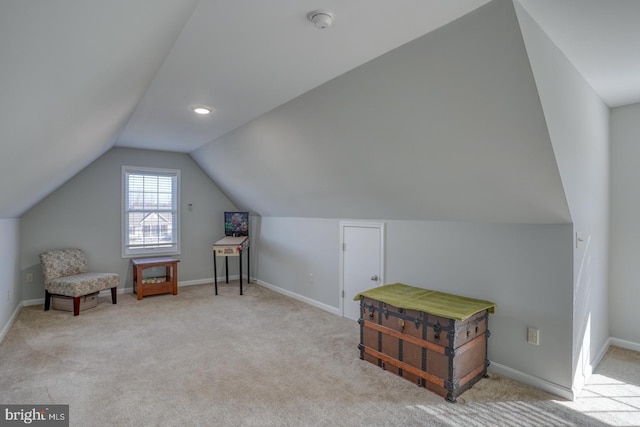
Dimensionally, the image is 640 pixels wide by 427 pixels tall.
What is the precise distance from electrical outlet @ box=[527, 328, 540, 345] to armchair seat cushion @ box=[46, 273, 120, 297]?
503 centimetres

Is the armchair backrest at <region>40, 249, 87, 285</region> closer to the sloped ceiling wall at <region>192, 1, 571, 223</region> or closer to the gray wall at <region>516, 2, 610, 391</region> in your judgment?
the sloped ceiling wall at <region>192, 1, 571, 223</region>

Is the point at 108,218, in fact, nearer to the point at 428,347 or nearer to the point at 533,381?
the point at 428,347

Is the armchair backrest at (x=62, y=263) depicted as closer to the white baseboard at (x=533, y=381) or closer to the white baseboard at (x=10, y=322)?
the white baseboard at (x=10, y=322)

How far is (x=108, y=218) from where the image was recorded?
5.57m

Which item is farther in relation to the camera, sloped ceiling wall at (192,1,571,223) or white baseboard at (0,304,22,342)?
white baseboard at (0,304,22,342)

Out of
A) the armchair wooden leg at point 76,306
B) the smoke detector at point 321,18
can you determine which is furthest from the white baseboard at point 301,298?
the smoke detector at point 321,18

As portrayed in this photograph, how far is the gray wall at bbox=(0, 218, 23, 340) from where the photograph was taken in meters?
3.66

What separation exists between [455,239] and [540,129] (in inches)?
54.3

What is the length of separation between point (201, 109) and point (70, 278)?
3135 mm

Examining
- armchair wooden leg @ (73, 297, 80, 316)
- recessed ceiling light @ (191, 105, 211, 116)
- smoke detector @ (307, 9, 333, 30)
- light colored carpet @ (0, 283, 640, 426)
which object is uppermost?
recessed ceiling light @ (191, 105, 211, 116)

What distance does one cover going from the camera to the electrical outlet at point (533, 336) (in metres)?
2.65

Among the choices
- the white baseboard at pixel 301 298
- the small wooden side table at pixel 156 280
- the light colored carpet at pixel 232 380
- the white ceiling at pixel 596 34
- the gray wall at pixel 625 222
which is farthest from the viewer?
the small wooden side table at pixel 156 280

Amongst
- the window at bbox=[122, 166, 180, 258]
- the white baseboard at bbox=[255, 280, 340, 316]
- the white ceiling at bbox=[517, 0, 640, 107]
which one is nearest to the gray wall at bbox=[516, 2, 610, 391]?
the white ceiling at bbox=[517, 0, 640, 107]

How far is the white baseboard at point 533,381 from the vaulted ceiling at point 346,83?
1.22 m
